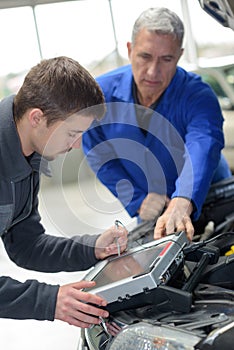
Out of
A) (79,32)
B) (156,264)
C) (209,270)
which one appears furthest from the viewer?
(79,32)

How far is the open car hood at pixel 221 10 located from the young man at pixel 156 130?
0.39 meters

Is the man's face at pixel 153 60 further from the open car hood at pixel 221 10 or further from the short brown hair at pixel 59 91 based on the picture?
the short brown hair at pixel 59 91

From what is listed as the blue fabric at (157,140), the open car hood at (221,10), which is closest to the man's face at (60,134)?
the open car hood at (221,10)

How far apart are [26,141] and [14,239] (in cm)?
39

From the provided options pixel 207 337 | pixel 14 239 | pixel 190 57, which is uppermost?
pixel 207 337

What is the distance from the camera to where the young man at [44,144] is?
1.25m

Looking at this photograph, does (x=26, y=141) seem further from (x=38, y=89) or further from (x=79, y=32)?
(x=79, y=32)

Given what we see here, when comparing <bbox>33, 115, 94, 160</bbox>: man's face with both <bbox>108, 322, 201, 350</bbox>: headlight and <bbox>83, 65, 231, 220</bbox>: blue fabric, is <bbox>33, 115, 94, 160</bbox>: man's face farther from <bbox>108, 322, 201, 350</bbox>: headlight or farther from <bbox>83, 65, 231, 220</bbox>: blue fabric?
<bbox>83, 65, 231, 220</bbox>: blue fabric

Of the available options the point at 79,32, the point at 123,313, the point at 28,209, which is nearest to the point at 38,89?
the point at 28,209

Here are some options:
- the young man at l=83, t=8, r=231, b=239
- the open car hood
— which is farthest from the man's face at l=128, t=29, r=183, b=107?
the open car hood

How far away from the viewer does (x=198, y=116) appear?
2031mm

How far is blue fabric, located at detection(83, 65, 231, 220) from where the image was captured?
1960mm

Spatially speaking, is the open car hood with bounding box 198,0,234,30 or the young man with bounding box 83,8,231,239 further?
the young man with bounding box 83,8,231,239

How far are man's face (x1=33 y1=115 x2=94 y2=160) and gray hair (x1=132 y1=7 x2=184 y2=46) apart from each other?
0.72 m
